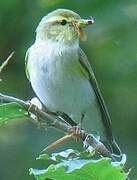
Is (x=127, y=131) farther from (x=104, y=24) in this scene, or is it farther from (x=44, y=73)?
(x=44, y=73)

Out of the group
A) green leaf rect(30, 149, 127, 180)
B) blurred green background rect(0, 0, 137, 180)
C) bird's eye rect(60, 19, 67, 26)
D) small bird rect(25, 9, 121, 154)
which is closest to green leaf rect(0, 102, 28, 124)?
green leaf rect(30, 149, 127, 180)

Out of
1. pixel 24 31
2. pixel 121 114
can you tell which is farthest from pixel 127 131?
pixel 24 31

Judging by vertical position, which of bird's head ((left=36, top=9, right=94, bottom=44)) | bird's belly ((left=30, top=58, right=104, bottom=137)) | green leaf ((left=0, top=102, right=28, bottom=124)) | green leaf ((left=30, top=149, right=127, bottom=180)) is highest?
bird's head ((left=36, top=9, right=94, bottom=44))

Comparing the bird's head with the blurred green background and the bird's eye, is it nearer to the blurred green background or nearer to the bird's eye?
the bird's eye

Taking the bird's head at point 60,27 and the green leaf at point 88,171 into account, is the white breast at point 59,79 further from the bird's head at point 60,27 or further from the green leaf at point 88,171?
the green leaf at point 88,171

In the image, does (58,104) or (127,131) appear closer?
(58,104)

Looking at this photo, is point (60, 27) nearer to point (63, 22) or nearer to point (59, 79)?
point (63, 22)
